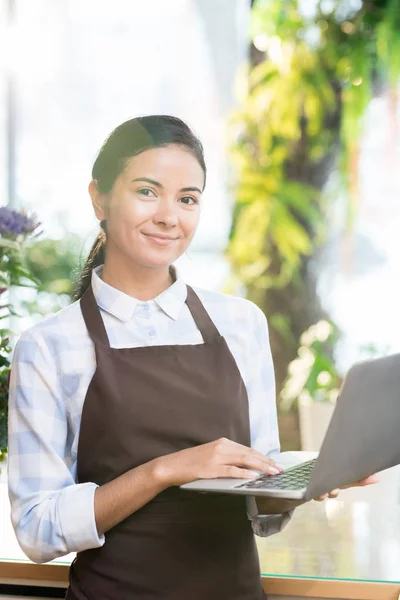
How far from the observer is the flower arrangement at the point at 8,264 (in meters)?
1.36

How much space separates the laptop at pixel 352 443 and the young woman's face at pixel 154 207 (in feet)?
1.10

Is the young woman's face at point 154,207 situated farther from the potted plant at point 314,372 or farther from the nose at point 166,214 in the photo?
the potted plant at point 314,372

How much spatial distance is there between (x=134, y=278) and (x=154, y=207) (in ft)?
0.37

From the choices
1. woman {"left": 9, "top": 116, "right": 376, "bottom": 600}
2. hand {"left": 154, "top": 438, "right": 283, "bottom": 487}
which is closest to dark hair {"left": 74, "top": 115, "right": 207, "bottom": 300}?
woman {"left": 9, "top": 116, "right": 376, "bottom": 600}

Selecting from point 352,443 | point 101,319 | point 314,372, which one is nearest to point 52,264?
point 101,319

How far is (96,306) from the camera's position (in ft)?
3.92

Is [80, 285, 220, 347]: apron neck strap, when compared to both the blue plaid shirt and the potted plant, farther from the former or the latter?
the potted plant

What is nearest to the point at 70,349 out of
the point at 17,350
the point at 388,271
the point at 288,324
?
the point at 17,350

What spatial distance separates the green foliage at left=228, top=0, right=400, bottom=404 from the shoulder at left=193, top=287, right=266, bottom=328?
1.97m

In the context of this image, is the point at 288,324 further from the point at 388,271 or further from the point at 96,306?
the point at 96,306

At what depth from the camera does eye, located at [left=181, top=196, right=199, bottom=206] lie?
1.20 metres

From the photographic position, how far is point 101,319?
1.19m

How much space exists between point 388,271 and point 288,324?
18.2 inches

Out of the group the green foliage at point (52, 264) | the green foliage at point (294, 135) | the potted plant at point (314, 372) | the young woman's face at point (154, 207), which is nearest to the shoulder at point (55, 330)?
the young woman's face at point (154, 207)
